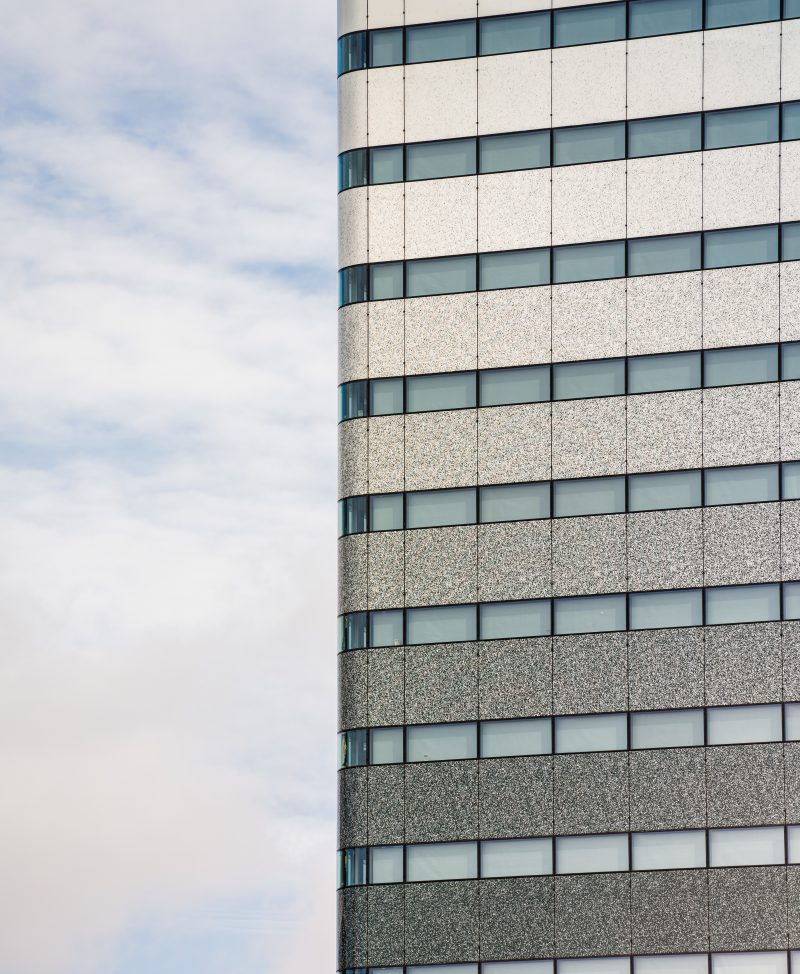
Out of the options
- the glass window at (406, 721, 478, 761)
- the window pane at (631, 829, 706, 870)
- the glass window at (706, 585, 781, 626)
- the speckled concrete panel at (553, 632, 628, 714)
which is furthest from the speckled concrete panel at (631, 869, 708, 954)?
the glass window at (706, 585, 781, 626)

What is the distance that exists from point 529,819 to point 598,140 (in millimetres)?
18307

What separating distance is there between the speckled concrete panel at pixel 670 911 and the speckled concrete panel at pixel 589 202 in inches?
666

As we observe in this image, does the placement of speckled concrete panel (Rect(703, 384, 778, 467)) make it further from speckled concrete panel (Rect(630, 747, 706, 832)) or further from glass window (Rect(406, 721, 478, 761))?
glass window (Rect(406, 721, 478, 761))

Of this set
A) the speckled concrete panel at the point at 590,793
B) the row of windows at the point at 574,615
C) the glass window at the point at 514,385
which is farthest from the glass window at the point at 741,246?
the speckled concrete panel at the point at 590,793

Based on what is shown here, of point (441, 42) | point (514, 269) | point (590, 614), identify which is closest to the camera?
point (590, 614)

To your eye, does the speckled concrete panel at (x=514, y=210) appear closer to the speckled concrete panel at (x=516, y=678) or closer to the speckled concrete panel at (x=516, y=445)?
the speckled concrete panel at (x=516, y=445)

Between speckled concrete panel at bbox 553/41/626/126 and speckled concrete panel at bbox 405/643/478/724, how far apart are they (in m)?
14.8

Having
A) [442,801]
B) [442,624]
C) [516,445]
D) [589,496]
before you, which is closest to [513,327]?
[516,445]

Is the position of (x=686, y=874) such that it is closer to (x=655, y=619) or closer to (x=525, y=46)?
(x=655, y=619)

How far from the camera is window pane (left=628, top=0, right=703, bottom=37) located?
46625 millimetres

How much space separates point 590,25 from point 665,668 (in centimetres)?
1773

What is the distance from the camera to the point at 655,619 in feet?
145

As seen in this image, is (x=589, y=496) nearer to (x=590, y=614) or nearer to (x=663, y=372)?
(x=590, y=614)

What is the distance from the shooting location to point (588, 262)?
46438mm
